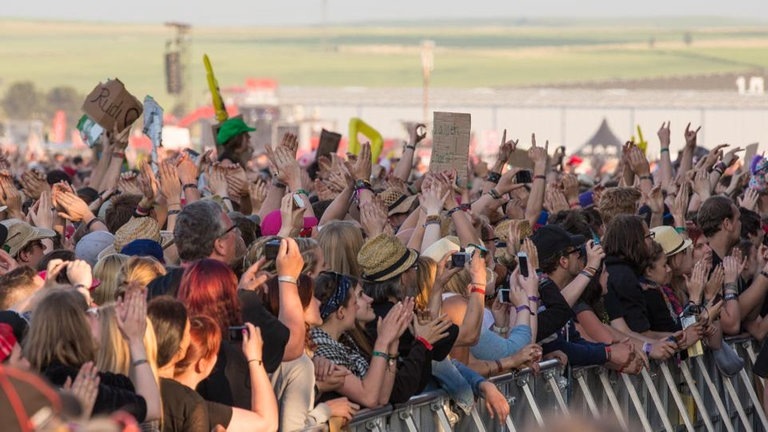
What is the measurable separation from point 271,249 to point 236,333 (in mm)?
691

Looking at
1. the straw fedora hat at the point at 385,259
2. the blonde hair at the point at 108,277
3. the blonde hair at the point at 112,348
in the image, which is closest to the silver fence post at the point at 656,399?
the straw fedora hat at the point at 385,259

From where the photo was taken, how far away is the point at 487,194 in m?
10.9

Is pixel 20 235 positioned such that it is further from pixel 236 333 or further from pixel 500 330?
pixel 236 333

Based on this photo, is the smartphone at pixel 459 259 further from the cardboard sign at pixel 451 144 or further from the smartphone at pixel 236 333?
the cardboard sign at pixel 451 144

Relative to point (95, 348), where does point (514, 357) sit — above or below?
below

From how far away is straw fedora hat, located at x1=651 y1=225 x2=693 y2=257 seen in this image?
9695 millimetres

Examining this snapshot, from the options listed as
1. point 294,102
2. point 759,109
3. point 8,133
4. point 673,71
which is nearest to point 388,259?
point 8,133

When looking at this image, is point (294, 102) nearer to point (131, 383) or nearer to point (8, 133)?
point (8, 133)

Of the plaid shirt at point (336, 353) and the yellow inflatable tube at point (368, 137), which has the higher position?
the yellow inflatable tube at point (368, 137)

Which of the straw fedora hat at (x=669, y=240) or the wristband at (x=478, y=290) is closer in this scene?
the wristband at (x=478, y=290)

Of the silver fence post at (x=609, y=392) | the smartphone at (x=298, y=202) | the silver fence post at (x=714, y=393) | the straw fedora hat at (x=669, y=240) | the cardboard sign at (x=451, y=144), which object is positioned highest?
the cardboard sign at (x=451, y=144)

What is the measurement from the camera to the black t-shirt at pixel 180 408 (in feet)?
18.3

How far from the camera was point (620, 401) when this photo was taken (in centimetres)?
877

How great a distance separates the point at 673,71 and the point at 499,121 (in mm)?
57459
